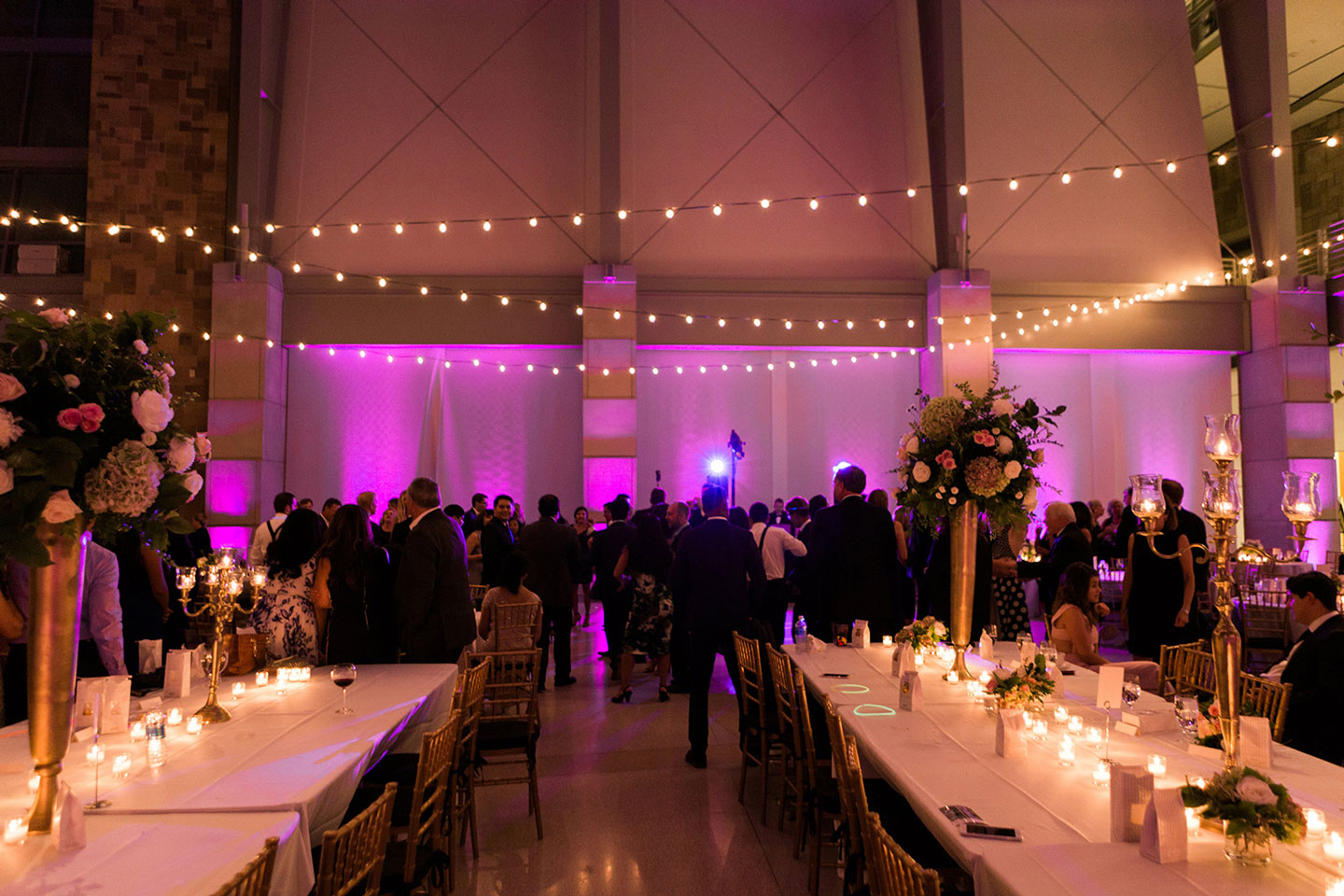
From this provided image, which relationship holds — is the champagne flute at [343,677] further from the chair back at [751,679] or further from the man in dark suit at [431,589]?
the chair back at [751,679]

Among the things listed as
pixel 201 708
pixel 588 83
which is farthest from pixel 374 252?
pixel 201 708

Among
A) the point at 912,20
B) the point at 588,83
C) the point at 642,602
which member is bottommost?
the point at 642,602

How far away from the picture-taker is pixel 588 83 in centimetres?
1166

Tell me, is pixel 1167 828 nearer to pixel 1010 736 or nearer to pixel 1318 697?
pixel 1010 736

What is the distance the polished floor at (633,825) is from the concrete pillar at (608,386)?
506 cm

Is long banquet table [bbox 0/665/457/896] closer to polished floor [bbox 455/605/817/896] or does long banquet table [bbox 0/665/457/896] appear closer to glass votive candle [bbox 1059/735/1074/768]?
polished floor [bbox 455/605/817/896]

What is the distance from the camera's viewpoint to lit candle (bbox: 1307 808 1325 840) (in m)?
2.08

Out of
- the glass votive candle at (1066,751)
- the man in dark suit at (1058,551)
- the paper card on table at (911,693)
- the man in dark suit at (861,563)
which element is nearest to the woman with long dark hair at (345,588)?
the paper card on table at (911,693)

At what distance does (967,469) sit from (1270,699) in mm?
1434

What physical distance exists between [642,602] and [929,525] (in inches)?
137

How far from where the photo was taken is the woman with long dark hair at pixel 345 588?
4395 mm

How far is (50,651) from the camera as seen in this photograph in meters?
2.26

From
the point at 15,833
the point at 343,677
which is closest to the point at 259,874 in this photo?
the point at 15,833

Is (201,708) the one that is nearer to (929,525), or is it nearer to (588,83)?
(929,525)
